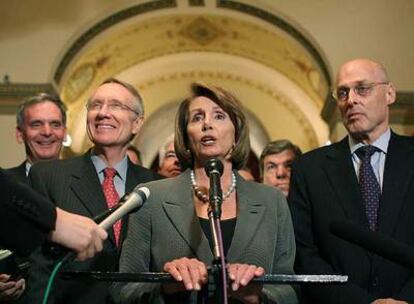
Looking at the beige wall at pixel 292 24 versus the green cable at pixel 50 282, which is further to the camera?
the beige wall at pixel 292 24

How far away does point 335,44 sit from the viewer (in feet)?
32.6

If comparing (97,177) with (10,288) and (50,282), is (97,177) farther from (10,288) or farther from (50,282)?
(50,282)

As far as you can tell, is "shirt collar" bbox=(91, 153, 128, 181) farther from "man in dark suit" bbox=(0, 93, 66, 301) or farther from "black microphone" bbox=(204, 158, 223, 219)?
"black microphone" bbox=(204, 158, 223, 219)

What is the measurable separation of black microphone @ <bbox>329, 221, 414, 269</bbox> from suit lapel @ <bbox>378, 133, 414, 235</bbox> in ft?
3.41

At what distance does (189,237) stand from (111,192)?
0.71m

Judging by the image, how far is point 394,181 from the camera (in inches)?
117

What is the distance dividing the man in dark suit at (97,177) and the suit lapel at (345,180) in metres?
0.90

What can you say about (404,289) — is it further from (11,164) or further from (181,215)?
(11,164)

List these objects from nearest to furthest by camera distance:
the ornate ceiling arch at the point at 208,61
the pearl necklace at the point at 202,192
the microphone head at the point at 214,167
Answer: the microphone head at the point at 214,167
the pearl necklace at the point at 202,192
the ornate ceiling arch at the point at 208,61

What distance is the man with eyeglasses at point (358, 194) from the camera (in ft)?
9.40

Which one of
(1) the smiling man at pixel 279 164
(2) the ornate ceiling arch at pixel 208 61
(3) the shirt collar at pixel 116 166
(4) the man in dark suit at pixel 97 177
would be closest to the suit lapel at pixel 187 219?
(4) the man in dark suit at pixel 97 177

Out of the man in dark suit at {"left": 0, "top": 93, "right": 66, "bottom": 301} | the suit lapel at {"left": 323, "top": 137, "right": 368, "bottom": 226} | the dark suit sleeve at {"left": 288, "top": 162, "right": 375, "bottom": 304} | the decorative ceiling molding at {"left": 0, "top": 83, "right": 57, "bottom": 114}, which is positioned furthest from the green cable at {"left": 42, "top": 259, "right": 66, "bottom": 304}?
the decorative ceiling molding at {"left": 0, "top": 83, "right": 57, "bottom": 114}

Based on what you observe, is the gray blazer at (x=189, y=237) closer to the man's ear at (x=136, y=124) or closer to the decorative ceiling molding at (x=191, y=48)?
the man's ear at (x=136, y=124)

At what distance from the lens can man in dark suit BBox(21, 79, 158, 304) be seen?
2924 millimetres
